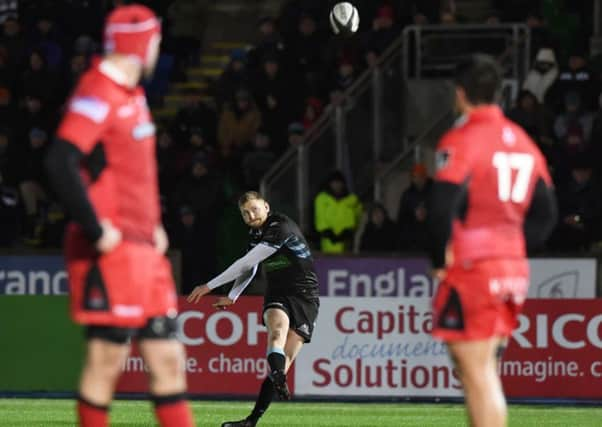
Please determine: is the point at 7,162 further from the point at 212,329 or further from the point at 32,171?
the point at 212,329

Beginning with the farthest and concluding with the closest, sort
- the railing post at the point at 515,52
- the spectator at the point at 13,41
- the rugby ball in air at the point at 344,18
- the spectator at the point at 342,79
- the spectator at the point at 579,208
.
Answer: the spectator at the point at 13,41 → the spectator at the point at 342,79 → the railing post at the point at 515,52 → the spectator at the point at 579,208 → the rugby ball in air at the point at 344,18

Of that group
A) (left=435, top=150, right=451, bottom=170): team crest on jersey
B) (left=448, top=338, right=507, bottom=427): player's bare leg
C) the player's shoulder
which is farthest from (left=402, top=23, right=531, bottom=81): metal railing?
(left=448, top=338, right=507, bottom=427): player's bare leg

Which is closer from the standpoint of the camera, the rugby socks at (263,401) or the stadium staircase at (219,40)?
the rugby socks at (263,401)

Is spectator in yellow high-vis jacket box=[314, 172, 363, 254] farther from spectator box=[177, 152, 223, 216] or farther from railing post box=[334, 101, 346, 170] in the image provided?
spectator box=[177, 152, 223, 216]

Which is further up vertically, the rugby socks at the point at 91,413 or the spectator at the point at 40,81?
the rugby socks at the point at 91,413

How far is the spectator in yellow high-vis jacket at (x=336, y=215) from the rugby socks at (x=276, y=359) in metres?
6.63

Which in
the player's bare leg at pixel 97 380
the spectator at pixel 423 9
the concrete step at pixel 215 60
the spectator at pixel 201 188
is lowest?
the spectator at pixel 201 188

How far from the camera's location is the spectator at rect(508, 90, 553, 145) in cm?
1958

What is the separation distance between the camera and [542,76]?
20359 millimetres

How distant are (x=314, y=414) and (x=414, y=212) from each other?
4655 mm

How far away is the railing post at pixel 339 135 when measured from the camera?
2042cm

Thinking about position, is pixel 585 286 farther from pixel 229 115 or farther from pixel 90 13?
pixel 90 13

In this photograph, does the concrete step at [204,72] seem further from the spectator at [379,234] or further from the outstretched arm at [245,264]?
the outstretched arm at [245,264]

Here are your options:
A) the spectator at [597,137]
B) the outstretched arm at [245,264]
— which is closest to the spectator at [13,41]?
the spectator at [597,137]
